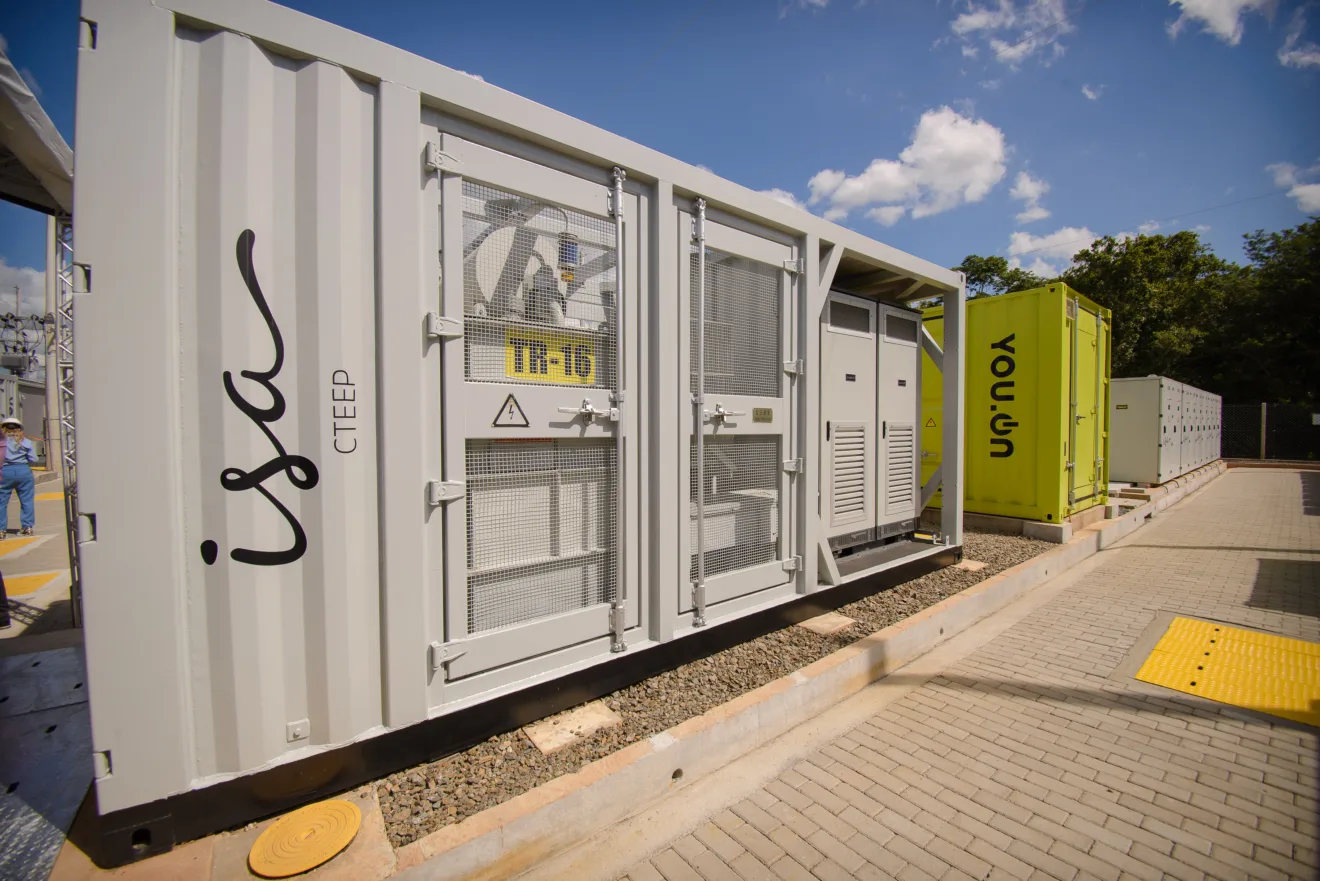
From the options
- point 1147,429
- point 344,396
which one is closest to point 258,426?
point 344,396

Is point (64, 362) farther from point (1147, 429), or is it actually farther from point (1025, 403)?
point (1147, 429)

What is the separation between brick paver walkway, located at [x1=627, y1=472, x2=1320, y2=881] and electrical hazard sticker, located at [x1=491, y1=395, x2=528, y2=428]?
1.80 metres

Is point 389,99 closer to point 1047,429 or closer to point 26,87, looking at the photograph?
point 26,87

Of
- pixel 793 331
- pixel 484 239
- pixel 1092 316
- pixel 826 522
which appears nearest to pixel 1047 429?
pixel 1092 316

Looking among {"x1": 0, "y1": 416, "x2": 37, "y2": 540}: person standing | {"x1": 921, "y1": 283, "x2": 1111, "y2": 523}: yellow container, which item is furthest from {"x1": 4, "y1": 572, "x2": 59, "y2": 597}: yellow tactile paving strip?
{"x1": 921, "y1": 283, "x2": 1111, "y2": 523}: yellow container

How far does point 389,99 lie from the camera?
Answer: 215 cm

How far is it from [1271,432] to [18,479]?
37.6 metres

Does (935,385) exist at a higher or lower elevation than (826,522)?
higher

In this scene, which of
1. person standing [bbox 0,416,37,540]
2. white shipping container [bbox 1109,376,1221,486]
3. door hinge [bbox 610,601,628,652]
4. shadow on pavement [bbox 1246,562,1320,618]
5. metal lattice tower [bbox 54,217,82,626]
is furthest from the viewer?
white shipping container [bbox 1109,376,1221,486]

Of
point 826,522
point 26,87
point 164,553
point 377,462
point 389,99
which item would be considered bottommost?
point 826,522

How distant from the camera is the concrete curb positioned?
1.81 meters

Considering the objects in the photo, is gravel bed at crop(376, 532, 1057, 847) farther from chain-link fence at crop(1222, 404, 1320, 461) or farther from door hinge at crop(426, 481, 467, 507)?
chain-link fence at crop(1222, 404, 1320, 461)

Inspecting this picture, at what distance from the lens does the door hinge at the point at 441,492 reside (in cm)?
227

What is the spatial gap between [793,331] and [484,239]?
7.03 feet
